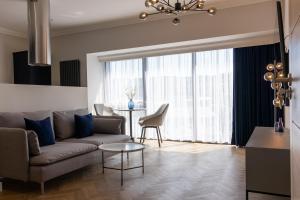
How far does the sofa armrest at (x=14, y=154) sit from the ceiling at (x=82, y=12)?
230 cm

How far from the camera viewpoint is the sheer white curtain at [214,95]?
5.13 metres

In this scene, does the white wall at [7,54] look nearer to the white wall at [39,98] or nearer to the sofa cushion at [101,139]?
the white wall at [39,98]

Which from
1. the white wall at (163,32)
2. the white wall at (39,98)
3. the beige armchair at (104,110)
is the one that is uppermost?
the white wall at (163,32)

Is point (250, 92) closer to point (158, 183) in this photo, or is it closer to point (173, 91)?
point (173, 91)

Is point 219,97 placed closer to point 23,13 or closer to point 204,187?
point 204,187

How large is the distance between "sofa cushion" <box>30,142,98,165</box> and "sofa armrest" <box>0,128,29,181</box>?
0.39ft

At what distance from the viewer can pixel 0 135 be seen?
2.93m

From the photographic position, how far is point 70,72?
5852 millimetres

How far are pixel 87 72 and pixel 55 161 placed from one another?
3.15 m

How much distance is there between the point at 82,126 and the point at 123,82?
2324 millimetres

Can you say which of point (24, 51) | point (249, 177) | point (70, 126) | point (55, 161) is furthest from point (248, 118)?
point (24, 51)

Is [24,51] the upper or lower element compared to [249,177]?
upper

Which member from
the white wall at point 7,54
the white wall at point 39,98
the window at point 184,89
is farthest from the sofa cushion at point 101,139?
the white wall at point 7,54

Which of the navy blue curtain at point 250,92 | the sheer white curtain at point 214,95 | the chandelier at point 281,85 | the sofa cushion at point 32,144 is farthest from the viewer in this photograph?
the sheer white curtain at point 214,95
